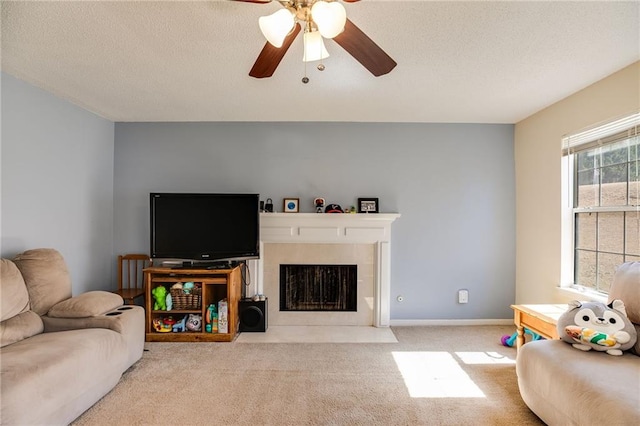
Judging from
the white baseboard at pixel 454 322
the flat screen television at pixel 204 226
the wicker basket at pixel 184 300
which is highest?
the flat screen television at pixel 204 226

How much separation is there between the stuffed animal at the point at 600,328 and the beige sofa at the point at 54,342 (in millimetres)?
3017

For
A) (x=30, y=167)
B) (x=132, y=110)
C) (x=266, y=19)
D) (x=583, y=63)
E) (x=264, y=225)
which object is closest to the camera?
(x=266, y=19)

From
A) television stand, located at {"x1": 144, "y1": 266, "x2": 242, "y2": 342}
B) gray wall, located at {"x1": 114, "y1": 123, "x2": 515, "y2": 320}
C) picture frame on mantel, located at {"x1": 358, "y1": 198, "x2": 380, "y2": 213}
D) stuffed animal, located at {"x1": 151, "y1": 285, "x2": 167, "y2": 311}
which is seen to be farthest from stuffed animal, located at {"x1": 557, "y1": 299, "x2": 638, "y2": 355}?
stuffed animal, located at {"x1": 151, "y1": 285, "x2": 167, "y2": 311}

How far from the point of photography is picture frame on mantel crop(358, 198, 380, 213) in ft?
12.9

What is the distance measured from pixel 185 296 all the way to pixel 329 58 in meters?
2.64

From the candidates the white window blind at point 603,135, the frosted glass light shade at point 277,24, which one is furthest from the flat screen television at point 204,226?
the white window blind at point 603,135

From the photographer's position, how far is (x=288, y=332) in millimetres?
3715

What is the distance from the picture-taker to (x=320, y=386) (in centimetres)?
254

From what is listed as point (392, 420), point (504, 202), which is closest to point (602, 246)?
point (504, 202)

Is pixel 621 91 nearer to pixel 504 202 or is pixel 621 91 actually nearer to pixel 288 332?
pixel 504 202

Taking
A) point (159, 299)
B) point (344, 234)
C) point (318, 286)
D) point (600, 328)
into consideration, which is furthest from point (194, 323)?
point (600, 328)

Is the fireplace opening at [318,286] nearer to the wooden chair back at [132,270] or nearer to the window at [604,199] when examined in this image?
the wooden chair back at [132,270]

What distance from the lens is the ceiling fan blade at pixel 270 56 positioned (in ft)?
5.45

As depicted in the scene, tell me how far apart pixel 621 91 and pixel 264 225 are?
335 centimetres
